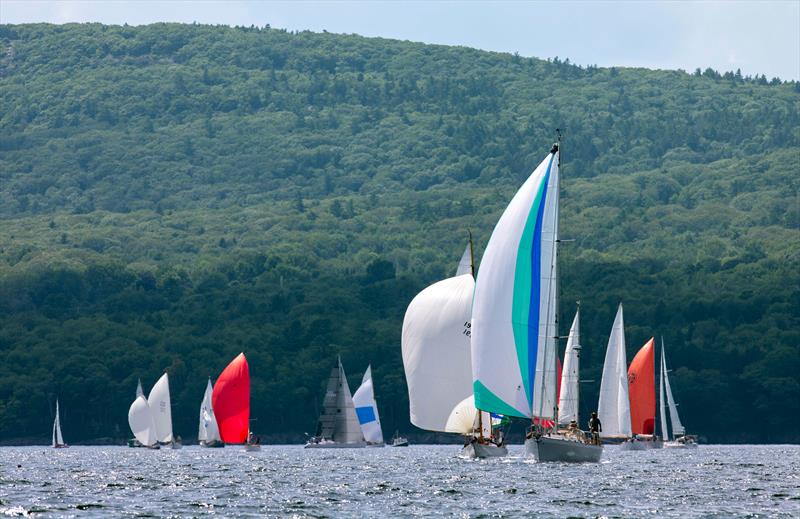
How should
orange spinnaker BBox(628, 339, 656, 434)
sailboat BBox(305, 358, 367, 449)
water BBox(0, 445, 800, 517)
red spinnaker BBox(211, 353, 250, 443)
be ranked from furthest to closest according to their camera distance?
sailboat BBox(305, 358, 367, 449) → red spinnaker BBox(211, 353, 250, 443) → orange spinnaker BBox(628, 339, 656, 434) → water BBox(0, 445, 800, 517)

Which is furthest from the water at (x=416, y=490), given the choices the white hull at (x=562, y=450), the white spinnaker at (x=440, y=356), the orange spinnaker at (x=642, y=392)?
the orange spinnaker at (x=642, y=392)

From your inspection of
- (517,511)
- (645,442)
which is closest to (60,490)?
(517,511)

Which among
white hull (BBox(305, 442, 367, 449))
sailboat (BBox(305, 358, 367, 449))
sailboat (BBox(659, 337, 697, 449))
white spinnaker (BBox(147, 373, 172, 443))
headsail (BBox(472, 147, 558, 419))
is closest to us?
headsail (BBox(472, 147, 558, 419))

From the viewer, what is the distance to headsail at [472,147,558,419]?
218 feet

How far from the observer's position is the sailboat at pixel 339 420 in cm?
11900

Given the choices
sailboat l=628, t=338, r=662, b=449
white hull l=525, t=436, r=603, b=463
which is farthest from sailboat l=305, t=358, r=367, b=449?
white hull l=525, t=436, r=603, b=463

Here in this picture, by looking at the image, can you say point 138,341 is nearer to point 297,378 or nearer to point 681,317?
point 297,378

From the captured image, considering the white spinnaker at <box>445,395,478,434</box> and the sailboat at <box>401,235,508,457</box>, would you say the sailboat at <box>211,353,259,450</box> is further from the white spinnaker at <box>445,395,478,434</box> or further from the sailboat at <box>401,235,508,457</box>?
the white spinnaker at <box>445,395,478,434</box>

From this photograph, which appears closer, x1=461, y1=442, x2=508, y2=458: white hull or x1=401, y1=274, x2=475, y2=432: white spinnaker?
x1=461, y1=442, x2=508, y2=458: white hull

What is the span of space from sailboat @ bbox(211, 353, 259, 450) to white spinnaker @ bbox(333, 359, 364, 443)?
6.79 metres

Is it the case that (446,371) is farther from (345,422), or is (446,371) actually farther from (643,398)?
(345,422)

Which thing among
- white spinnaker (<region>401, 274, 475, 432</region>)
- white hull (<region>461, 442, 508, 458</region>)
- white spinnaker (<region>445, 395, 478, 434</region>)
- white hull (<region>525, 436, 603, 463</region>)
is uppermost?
white spinnaker (<region>401, 274, 475, 432</region>)

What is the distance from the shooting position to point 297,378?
17100 centimetres

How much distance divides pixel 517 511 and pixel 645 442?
231 feet
